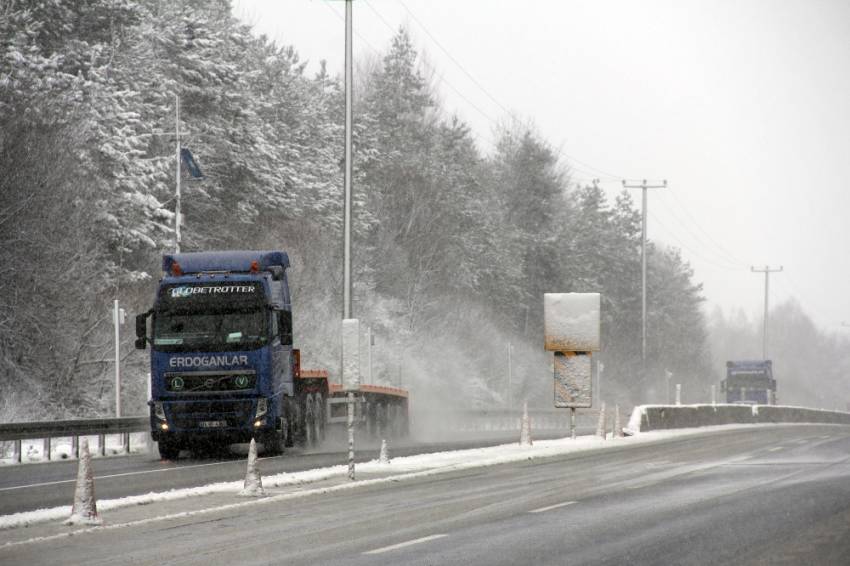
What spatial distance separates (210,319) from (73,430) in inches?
254

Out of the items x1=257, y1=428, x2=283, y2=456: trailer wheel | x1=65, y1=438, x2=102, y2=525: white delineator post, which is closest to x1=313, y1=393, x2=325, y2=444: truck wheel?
x1=257, y1=428, x2=283, y2=456: trailer wheel

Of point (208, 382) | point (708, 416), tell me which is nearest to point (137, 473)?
point (208, 382)

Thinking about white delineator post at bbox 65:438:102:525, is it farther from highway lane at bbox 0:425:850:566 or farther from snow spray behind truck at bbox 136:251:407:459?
snow spray behind truck at bbox 136:251:407:459

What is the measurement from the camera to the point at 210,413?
26219 mm

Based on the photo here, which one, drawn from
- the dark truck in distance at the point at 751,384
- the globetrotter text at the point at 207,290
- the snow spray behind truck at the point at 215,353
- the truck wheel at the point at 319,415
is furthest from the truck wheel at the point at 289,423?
the dark truck in distance at the point at 751,384

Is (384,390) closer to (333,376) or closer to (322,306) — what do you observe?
(333,376)

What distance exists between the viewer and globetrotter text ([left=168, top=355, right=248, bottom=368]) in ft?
85.4

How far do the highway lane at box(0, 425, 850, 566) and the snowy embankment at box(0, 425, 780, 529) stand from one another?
0.48 meters

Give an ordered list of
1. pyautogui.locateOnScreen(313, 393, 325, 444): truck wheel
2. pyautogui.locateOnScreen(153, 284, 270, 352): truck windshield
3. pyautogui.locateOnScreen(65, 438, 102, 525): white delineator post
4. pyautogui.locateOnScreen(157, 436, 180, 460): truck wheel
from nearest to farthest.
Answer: pyautogui.locateOnScreen(65, 438, 102, 525): white delineator post < pyautogui.locateOnScreen(153, 284, 270, 352): truck windshield < pyautogui.locateOnScreen(157, 436, 180, 460): truck wheel < pyautogui.locateOnScreen(313, 393, 325, 444): truck wheel

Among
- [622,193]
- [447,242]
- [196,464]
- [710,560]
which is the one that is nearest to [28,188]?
[196,464]

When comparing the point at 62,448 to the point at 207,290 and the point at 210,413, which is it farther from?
the point at 207,290

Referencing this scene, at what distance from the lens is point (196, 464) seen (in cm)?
2611

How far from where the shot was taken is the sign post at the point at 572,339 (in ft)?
113

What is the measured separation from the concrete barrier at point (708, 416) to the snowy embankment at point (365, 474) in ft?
24.3
